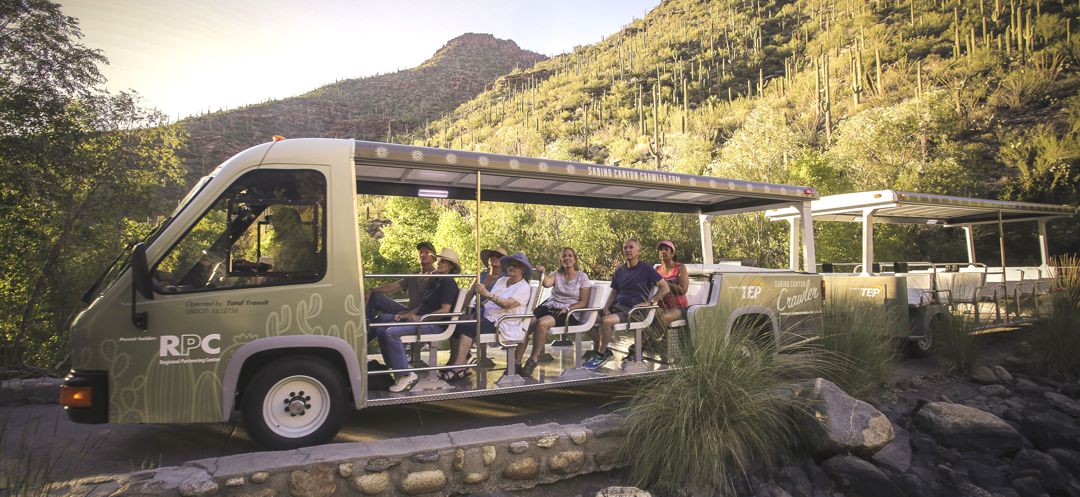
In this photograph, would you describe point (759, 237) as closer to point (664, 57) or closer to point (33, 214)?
point (33, 214)

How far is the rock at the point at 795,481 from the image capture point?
4.20 metres

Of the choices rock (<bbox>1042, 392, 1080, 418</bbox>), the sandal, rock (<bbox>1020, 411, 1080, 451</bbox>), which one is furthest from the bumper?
rock (<bbox>1042, 392, 1080, 418</bbox>)

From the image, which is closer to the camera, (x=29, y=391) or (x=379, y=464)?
(x=379, y=464)

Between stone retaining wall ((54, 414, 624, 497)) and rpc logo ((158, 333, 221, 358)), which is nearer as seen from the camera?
stone retaining wall ((54, 414, 624, 497))

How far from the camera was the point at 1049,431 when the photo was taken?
18.5ft

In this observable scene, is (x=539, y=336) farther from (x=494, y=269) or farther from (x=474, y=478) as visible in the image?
(x=474, y=478)

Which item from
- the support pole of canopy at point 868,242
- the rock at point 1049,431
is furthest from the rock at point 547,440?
the support pole of canopy at point 868,242

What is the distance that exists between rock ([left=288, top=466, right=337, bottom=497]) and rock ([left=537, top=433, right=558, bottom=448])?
4.50 feet

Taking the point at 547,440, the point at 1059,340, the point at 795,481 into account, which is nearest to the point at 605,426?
the point at 547,440

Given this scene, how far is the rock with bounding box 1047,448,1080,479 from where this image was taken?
5120 millimetres

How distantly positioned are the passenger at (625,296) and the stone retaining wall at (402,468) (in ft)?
5.62

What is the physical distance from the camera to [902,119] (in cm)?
2480

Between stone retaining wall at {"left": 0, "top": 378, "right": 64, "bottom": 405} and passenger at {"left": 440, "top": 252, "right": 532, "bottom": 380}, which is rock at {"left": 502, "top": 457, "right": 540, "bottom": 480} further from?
stone retaining wall at {"left": 0, "top": 378, "right": 64, "bottom": 405}

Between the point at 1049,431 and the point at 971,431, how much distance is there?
1055 mm
